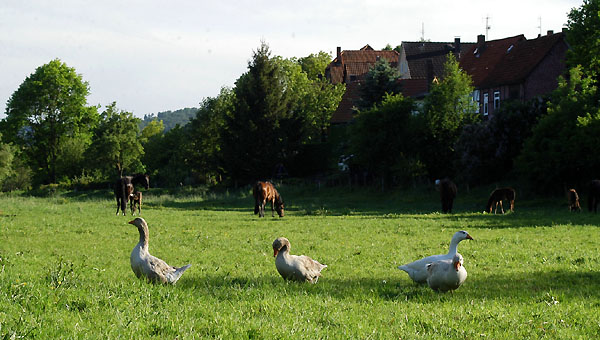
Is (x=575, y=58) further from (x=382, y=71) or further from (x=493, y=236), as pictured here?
(x=493, y=236)

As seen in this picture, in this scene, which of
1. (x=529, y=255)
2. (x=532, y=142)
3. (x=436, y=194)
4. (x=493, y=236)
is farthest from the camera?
(x=436, y=194)

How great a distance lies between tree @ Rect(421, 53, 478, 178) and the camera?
169 feet

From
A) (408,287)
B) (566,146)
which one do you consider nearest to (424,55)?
(566,146)

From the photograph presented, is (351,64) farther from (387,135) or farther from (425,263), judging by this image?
(425,263)

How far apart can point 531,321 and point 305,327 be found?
276cm

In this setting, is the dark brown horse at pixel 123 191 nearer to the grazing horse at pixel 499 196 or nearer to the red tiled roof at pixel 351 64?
the grazing horse at pixel 499 196

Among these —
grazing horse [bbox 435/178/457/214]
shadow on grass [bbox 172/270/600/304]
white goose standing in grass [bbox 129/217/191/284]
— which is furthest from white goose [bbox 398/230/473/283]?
grazing horse [bbox 435/178/457/214]

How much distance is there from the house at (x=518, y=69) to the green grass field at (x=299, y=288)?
3928 cm

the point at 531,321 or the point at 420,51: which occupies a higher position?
the point at 420,51

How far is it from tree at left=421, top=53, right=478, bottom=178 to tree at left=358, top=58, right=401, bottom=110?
22.7 feet

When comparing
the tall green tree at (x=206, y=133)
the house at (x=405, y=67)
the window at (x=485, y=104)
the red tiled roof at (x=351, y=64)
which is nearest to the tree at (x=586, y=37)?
the window at (x=485, y=104)

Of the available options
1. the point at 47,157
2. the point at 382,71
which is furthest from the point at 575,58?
the point at 47,157

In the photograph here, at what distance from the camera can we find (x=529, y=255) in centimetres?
1484

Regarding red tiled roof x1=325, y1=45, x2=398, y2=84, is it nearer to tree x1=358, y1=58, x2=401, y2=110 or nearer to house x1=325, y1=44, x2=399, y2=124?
house x1=325, y1=44, x2=399, y2=124
